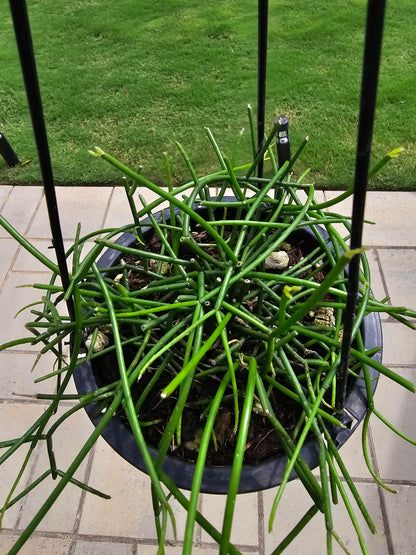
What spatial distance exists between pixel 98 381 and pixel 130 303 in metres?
0.14

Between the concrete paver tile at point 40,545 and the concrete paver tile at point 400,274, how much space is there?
1.03 m

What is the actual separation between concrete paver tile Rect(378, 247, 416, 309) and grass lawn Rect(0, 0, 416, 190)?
33 centimetres

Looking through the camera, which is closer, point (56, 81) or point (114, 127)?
point (114, 127)

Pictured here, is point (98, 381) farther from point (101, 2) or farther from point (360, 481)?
point (101, 2)

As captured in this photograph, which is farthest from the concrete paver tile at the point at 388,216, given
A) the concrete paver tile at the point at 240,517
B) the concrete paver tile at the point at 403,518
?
the concrete paver tile at the point at 240,517

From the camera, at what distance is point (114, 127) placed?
7.27 feet

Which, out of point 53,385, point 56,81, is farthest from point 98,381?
point 56,81

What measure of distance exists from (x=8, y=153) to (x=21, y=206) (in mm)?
260

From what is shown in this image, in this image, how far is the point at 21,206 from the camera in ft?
6.28

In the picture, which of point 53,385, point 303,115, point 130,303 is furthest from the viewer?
point 303,115

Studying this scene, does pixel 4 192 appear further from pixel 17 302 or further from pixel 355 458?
pixel 355 458

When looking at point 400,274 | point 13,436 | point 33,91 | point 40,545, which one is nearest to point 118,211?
point 13,436

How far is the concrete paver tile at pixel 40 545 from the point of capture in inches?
45.1

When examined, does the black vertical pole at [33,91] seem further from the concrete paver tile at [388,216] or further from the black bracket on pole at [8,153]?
the black bracket on pole at [8,153]
